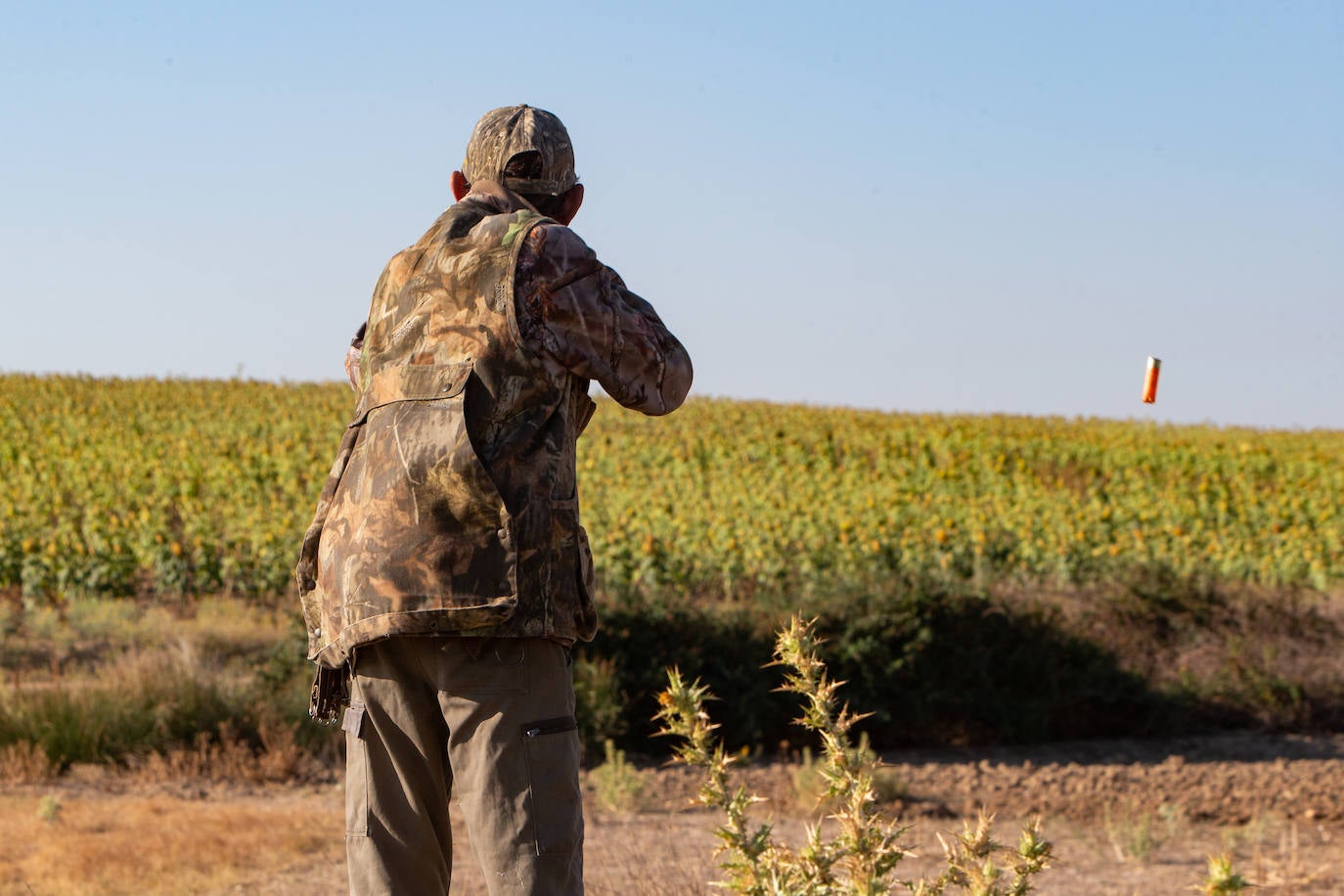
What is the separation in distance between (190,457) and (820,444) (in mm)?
9718

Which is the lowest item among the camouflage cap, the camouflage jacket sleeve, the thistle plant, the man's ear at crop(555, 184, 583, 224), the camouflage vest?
the thistle plant

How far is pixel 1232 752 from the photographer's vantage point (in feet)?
29.5

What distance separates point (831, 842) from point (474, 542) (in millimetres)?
810

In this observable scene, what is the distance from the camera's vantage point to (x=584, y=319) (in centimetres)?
254

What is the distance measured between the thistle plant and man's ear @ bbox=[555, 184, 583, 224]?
0.96 m

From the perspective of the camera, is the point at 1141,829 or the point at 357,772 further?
the point at 1141,829

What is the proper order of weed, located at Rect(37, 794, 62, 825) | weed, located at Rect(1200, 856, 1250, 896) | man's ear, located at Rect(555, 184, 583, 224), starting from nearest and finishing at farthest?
1. weed, located at Rect(1200, 856, 1250, 896)
2. man's ear, located at Rect(555, 184, 583, 224)
3. weed, located at Rect(37, 794, 62, 825)

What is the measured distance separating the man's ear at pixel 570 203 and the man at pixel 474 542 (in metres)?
0.17

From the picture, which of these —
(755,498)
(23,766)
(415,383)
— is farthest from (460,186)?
(755,498)

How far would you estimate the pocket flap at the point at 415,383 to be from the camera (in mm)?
2475

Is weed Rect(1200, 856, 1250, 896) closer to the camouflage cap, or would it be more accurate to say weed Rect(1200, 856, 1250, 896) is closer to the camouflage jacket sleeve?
the camouflage jacket sleeve

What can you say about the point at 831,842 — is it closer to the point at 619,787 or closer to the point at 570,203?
the point at 570,203

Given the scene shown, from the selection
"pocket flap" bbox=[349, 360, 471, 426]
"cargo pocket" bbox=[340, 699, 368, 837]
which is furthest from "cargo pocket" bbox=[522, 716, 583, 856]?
"pocket flap" bbox=[349, 360, 471, 426]

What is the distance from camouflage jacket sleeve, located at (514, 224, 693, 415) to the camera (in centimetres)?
252
